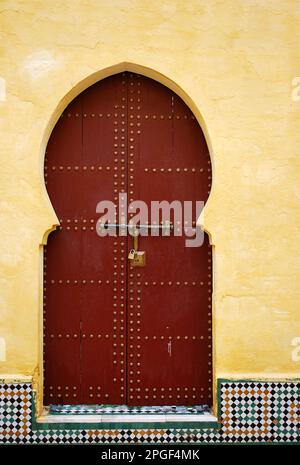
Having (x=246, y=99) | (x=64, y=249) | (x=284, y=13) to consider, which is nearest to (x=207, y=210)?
(x=246, y=99)

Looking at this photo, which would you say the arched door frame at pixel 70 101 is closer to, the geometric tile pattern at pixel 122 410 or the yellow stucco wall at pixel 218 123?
the yellow stucco wall at pixel 218 123

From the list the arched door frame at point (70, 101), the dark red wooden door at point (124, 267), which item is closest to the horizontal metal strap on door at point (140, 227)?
the dark red wooden door at point (124, 267)

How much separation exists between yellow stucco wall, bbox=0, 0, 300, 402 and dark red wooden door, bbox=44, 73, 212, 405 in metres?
0.25

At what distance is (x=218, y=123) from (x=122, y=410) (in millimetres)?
2488

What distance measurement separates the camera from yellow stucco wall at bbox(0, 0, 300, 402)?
4652 mm

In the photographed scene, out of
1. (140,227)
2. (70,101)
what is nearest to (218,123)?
(140,227)

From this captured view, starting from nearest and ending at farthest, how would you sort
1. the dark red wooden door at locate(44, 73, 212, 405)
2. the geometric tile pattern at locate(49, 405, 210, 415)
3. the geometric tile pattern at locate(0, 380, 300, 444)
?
the geometric tile pattern at locate(0, 380, 300, 444), the geometric tile pattern at locate(49, 405, 210, 415), the dark red wooden door at locate(44, 73, 212, 405)

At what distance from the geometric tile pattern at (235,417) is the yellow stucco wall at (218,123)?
0.16 m

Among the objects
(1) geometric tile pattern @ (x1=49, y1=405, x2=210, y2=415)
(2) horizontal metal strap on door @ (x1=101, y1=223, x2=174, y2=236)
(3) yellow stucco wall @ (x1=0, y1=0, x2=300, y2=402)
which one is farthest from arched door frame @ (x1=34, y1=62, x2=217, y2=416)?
(2) horizontal metal strap on door @ (x1=101, y1=223, x2=174, y2=236)

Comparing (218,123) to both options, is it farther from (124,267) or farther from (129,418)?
(129,418)

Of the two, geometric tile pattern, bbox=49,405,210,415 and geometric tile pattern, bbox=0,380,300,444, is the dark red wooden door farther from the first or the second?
geometric tile pattern, bbox=0,380,300,444

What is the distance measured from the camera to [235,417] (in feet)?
15.0

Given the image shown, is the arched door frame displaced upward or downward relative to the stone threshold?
upward
